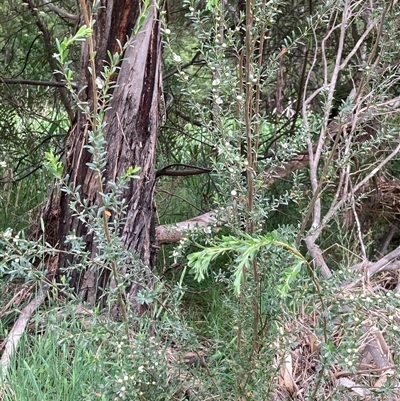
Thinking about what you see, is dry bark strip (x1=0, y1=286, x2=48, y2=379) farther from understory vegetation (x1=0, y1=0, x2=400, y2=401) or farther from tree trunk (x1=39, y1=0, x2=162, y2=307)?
tree trunk (x1=39, y1=0, x2=162, y2=307)

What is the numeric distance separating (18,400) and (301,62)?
123 inches

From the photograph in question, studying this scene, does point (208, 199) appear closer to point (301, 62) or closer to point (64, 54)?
point (301, 62)

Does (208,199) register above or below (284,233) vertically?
below

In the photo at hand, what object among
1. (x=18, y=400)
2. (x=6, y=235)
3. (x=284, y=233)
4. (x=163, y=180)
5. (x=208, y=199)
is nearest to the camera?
(x=6, y=235)

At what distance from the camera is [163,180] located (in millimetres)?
4414

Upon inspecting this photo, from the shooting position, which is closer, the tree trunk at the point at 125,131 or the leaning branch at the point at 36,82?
the tree trunk at the point at 125,131

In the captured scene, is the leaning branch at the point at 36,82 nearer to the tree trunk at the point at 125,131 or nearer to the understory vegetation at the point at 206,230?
the understory vegetation at the point at 206,230

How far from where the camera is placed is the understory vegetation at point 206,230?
1426 millimetres

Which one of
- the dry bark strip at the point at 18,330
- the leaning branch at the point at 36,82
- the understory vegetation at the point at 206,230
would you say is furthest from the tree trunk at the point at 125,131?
the leaning branch at the point at 36,82

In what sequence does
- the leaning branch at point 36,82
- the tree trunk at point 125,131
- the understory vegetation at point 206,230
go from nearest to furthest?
the understory vegetation at point 206,230, the tree trunk at point 125,131, the leaning branch at point 36,82

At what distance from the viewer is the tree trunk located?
255cm

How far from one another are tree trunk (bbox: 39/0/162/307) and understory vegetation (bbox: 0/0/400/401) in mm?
16

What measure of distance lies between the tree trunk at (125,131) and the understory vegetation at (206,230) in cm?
2

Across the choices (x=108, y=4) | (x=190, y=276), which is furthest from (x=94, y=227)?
(x=190, y=276)
